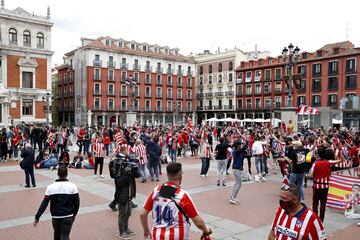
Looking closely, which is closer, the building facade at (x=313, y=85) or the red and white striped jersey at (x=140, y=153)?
the red and white striped jersey at (x=140, y=153)

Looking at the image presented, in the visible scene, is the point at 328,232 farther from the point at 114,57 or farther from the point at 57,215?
the point at 114,57

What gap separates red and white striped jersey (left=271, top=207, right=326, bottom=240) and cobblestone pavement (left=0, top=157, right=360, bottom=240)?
323 cm

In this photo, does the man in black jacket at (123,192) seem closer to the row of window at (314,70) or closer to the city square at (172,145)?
the city square at (172,145)

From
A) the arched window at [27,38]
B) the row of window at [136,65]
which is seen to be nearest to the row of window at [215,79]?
the row of window at [136,65]

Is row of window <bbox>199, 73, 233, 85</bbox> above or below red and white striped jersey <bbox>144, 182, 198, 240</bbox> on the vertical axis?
above

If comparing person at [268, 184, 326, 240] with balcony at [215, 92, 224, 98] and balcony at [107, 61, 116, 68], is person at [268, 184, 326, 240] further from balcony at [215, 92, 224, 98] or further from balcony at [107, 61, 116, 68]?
balcony at [215, 92, 224, 98]

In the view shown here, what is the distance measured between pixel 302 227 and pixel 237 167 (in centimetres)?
578

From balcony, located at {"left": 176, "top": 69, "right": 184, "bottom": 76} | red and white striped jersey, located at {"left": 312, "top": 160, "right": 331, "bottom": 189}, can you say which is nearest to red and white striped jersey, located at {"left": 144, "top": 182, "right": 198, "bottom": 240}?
red and white striped jersey, located at {"left": 312, "top": 160, "right": 331, "bottom": 189}

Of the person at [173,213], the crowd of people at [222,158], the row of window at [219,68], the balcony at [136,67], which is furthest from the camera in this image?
the row of window at [219,68]

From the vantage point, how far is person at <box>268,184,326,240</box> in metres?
3.23

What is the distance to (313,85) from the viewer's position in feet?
163

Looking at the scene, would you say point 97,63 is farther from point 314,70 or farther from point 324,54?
point 324,54

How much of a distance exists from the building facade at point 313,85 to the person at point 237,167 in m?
26.1

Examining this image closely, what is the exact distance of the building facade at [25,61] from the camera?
40.3 metres
